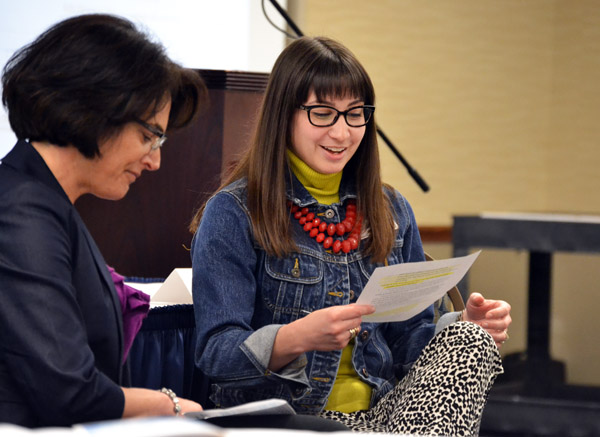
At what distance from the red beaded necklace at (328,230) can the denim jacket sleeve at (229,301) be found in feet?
0.44

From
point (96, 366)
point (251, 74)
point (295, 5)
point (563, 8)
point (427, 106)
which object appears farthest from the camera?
point (563, 8)

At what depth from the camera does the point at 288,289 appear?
Result: 5.67 ft

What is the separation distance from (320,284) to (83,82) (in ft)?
2.41

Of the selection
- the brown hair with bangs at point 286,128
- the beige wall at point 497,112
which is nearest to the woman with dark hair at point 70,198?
the brown hair with bangs at point 286,128

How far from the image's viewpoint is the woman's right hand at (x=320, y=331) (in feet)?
4.93

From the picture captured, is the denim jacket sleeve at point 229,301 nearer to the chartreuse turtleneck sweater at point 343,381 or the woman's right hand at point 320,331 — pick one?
the woman's right hand at point 320,331

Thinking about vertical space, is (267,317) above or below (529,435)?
above

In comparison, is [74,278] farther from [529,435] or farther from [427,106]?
[427,106]

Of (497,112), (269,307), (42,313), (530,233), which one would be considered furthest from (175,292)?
(497,112)

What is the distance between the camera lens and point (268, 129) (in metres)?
1.80

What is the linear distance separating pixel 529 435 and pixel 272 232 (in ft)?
6.37

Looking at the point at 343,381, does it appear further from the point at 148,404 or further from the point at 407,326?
the point at 148,404

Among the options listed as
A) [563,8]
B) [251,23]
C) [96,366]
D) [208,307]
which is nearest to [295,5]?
[251,23]

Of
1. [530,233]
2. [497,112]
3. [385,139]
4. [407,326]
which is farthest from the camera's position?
[497,112]
